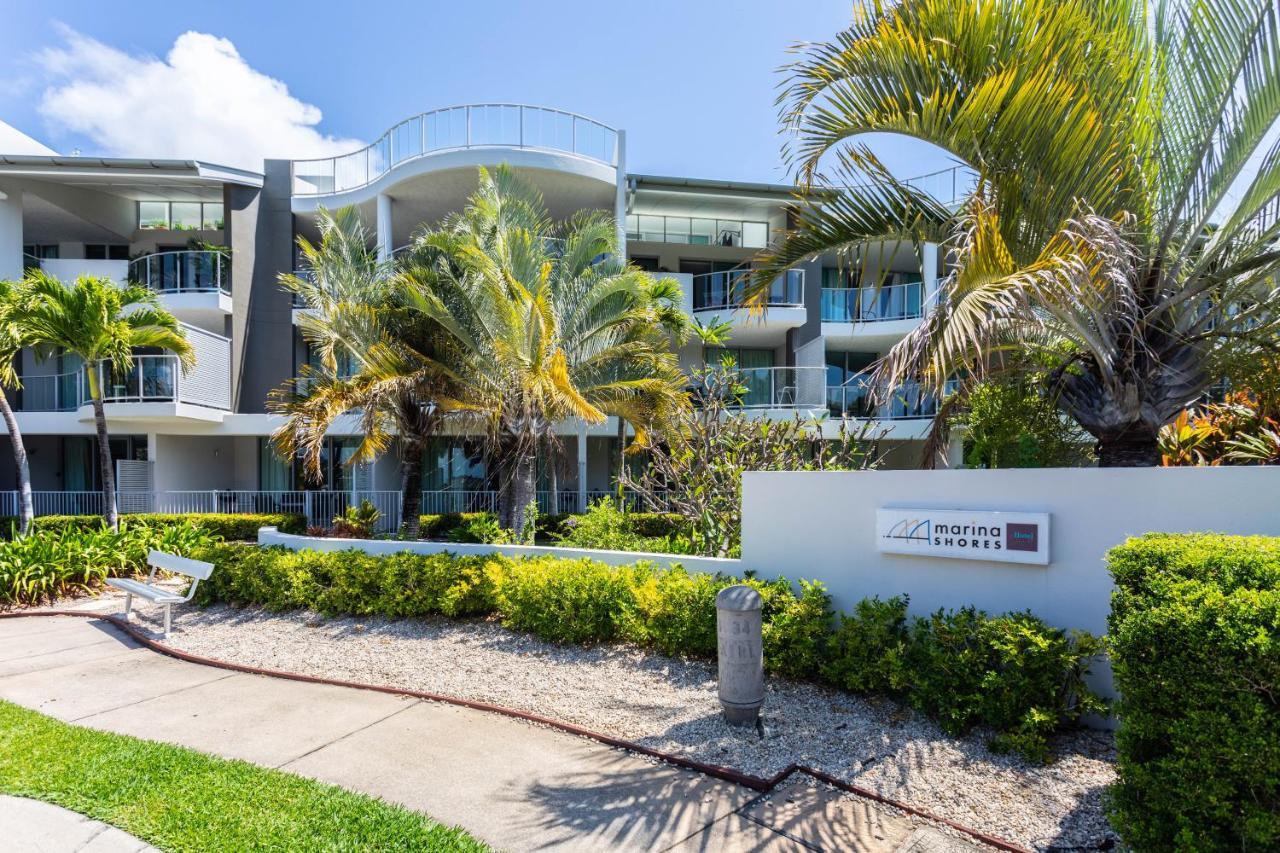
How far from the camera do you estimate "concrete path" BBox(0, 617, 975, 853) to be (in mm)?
3781

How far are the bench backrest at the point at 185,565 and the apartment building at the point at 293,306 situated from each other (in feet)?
23.6

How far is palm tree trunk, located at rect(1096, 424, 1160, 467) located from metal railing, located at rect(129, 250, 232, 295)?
2064cm

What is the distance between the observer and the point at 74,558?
11.0 m

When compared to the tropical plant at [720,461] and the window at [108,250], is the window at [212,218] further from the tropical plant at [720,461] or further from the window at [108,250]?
the tropical plant at [720,461]

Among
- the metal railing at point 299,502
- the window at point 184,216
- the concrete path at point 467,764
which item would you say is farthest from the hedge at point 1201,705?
the window at point 184,216

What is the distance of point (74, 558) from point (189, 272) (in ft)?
35.0

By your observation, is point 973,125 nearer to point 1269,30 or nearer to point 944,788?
point 1269,30

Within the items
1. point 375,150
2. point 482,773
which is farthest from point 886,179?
point 375,150

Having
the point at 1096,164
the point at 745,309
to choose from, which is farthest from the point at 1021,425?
the point at 745,309

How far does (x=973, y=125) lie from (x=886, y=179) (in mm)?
830

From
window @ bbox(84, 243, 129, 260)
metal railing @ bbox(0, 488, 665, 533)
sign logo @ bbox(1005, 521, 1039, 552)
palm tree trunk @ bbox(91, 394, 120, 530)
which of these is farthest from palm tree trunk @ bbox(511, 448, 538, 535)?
window @ bbox(84, 243, 129, 260)

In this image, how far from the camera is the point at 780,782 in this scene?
438 centimetres

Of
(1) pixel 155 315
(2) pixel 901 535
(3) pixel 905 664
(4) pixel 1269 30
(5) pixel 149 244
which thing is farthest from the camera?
(5) pixel 149 244

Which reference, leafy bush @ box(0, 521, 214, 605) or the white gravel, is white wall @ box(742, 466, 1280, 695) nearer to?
the white gravel
